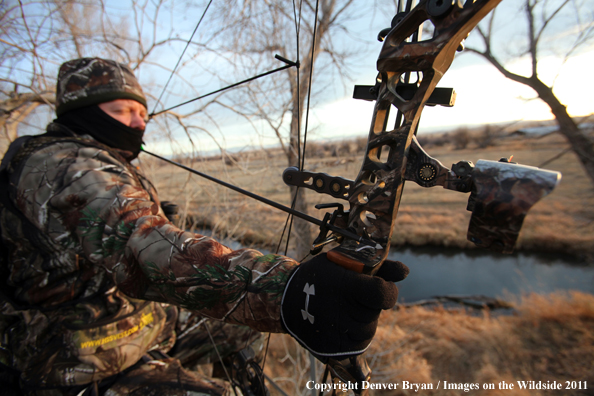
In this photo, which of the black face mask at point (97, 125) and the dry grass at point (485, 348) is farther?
the dry grass at point (485, 348)

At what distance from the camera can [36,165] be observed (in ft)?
4.90

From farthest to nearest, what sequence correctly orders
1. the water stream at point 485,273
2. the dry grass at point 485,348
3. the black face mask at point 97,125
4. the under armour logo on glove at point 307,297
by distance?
the water stream at point 485,273 → the dry grass at point 485,348 → the black face mask at point 97,125 → the under armour logo on glove at point 307,297

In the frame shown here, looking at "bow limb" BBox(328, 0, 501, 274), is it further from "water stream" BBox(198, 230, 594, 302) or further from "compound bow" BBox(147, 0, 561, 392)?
"water stream" BBox(198, 230, 594, 302)

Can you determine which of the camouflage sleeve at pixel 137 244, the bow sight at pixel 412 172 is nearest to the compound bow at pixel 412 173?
the bow sight at pixel 412 172

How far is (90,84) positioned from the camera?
1910mm

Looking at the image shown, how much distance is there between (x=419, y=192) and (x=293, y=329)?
1021 inches

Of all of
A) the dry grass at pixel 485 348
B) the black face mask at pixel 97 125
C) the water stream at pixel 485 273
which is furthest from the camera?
the water stream at pixel 485 273

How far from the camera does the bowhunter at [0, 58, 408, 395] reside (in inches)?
39.1

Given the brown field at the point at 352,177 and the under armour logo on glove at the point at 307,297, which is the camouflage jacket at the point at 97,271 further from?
the brown field at the point at 352,177

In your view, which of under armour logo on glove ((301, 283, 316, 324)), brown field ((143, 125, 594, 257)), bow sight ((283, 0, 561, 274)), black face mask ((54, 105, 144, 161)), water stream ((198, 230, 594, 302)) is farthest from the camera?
water stream ((198, 230, 594, 302))

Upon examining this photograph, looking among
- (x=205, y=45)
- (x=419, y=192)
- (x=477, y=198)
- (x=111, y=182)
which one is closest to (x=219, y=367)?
(x=111, y=182)

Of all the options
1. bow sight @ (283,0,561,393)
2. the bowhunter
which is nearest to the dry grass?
the bowhunter

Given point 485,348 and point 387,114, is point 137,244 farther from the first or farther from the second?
point 485,348

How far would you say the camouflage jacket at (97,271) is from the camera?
1112mm
